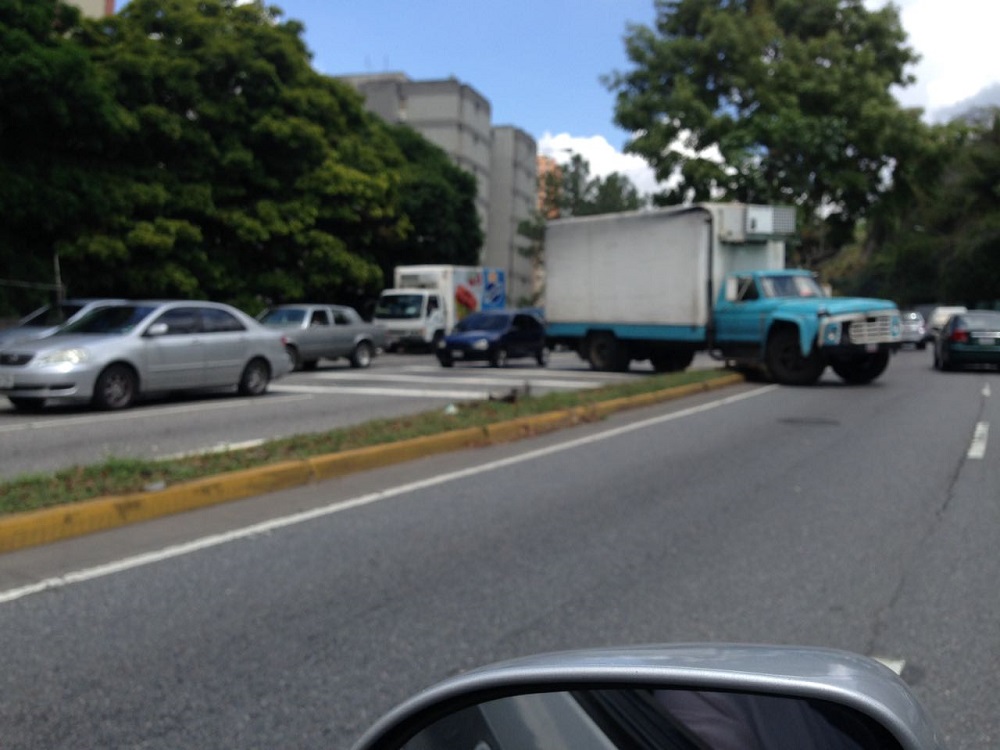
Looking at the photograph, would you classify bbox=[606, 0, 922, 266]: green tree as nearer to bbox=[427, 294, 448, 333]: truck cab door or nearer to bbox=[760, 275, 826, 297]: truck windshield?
bbox=[427, 294, 448, 333]: truck cab door

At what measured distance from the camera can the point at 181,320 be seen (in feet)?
48.8

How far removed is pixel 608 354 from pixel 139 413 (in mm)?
12476

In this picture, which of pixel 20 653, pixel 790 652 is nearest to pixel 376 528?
pixel 20 653

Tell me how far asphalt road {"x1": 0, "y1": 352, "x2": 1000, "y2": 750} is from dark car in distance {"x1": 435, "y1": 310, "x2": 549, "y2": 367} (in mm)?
15312

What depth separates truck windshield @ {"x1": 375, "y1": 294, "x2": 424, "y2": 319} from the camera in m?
33.8

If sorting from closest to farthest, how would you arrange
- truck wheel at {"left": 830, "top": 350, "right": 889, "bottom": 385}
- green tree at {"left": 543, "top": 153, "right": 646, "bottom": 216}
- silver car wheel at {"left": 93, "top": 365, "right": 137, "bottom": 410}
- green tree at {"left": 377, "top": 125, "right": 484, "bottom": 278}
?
1. silver car wheel at {"left": 93, "top": 365, "right": 137, "bottom": 410}
2. truck wheel at {"left": 830, "top": 350, "right": 889, "bottom": 385}
3. green tree at {"left": 543, "top": 153, "right": 646, "bottom": 216}
4. green tree at {"left": 377, "top": 125, "right": 484, "bottom": 278}

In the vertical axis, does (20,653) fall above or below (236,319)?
below

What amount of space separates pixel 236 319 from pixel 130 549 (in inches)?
393

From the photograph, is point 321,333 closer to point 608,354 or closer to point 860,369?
point 608,354

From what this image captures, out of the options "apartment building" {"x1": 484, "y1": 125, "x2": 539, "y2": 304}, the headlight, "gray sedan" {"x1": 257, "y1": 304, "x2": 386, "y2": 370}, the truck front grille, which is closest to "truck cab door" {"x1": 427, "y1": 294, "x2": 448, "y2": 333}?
"gray sedan" {"x1": 257, "y1": 304, "x2": 386, "y2": 370}

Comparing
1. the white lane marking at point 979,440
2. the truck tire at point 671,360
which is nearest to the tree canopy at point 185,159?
the truck tire at point 671,360

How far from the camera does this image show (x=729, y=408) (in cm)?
1525

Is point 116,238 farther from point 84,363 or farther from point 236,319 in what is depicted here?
point 84,363

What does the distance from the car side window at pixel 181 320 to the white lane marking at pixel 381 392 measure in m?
3.00
